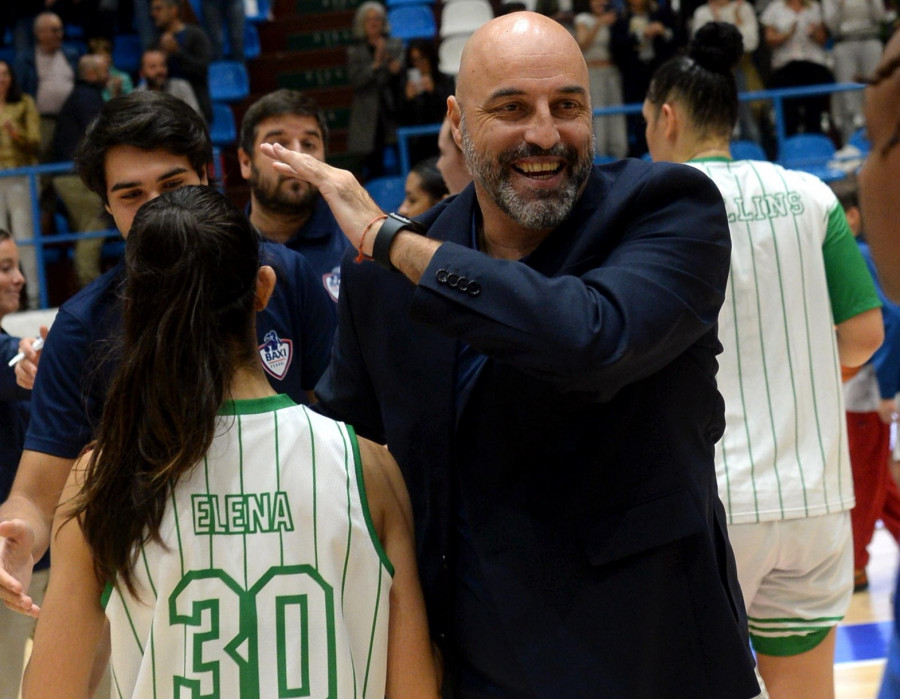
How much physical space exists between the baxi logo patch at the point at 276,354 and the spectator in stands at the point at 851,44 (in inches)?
378

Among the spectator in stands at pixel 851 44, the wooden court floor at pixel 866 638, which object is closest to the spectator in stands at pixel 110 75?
the spectator in stands at pixel 851 44

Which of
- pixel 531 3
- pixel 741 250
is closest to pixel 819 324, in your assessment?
pixel 741 250

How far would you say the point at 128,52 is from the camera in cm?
1310

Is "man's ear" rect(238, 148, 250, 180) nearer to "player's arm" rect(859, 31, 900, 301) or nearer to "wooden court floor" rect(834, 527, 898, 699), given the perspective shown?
"wooden court floor" rect(834, 527, 898, 699)

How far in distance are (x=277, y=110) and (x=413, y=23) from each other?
368 inches

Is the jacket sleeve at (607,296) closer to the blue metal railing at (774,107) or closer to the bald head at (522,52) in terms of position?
the bald head at (522,52)

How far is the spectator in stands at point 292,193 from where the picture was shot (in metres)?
3.95

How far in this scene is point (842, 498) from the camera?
3318 millimetres

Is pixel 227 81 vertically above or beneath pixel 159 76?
above

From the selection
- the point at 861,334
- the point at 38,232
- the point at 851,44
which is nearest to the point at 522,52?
the point at 861,334

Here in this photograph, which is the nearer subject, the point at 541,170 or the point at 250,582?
the point at 250,582

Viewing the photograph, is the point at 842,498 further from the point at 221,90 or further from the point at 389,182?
the point at 221,90

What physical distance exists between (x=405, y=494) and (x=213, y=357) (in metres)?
0.40

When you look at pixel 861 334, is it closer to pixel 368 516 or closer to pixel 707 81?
pixel 707 81
